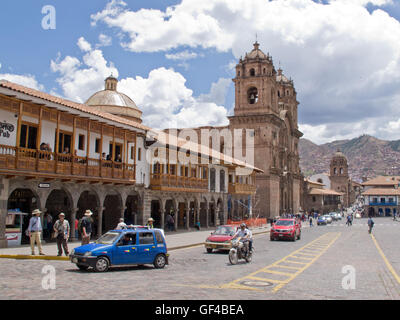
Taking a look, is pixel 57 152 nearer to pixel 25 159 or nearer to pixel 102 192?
pixel 25 159

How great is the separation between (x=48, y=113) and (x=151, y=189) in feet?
35.6

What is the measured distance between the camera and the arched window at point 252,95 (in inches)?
2362

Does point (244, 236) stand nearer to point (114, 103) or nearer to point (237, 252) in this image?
point (237, 252)

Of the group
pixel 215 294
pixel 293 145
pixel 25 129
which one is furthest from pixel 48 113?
pixel 293 145

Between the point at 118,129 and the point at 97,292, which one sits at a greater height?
the point at 118,129

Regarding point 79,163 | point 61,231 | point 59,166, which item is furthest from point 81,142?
point 61,231

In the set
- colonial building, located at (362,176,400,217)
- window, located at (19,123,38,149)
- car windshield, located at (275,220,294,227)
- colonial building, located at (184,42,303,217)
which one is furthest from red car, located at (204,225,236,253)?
colonial building, located at (362,176,400,217)

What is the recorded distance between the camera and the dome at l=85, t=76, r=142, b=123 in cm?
4437

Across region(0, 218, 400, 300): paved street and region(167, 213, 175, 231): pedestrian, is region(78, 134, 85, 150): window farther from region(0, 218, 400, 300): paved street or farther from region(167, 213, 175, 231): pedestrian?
region(167, 213, 175, 231): pedestrian

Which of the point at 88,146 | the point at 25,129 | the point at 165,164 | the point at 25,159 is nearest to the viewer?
the point at 25,159

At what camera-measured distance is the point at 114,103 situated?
4497 centimetres

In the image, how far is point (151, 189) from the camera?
28.2 m

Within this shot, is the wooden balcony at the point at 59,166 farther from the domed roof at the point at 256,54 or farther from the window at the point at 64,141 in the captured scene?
the domed roof at the point at 256,54
